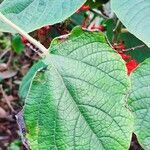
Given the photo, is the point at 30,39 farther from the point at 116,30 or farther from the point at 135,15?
the point at 116,30

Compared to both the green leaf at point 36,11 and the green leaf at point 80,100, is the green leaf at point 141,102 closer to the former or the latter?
the green leaf at point 80,100

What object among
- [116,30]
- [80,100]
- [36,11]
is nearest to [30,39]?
[80,100]

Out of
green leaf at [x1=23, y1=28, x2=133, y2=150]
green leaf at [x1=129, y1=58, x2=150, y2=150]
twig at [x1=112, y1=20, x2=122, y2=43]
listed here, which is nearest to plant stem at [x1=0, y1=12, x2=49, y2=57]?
green leaf at [x1=23, y1=28, x2=133, y2=150]

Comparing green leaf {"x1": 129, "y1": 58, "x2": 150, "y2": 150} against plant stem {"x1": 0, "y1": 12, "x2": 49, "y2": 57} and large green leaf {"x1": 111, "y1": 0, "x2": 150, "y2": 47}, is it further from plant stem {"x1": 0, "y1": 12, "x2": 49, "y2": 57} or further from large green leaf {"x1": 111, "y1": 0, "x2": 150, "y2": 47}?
plant stem {"x1": 0, "y1": 12, "x2": 49, "y2": 57}

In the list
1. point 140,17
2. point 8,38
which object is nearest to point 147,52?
point 140,17

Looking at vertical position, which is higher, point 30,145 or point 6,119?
point 30,145

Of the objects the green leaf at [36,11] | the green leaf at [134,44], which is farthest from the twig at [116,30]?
the green leaf at [36,11]

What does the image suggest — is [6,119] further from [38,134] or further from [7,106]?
[38,134]
